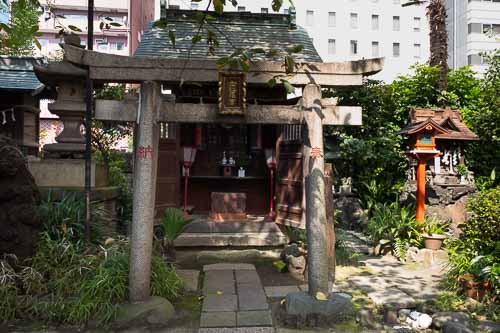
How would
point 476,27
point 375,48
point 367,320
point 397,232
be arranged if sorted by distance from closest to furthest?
point 367,320, point 397,232, point 476,27, point 375,48

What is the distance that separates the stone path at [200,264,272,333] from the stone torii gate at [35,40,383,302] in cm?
82

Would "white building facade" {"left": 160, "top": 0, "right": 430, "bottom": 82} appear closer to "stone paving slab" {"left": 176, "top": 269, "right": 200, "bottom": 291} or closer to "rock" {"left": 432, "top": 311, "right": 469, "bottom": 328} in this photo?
"stone paving slab" {"left": 176, "top": 269, "right": 200, "bottom": 291}

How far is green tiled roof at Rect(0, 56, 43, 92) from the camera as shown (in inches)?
436

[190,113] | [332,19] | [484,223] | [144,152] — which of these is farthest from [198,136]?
[332,19]

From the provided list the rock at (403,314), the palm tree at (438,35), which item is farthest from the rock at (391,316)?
the palm tree at (438,35)

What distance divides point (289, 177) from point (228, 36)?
4.38m

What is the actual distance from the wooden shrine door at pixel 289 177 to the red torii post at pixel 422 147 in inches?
102

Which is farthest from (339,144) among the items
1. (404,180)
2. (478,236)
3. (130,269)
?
(130,269)

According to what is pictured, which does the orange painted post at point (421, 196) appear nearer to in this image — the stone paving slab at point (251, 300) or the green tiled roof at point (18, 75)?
the stone paving slab at point (251, 300)

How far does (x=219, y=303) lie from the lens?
5.66m

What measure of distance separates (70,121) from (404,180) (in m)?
9.73

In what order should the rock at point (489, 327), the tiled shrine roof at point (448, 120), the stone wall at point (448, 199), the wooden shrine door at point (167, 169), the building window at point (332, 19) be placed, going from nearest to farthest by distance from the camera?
the rock at point (489, 327) → the wooden shrine door at point (167, 169) → the stone wall at point (448, 199) → the tiled shrine roof at point (448, 120) → the building window at point (332, 19)

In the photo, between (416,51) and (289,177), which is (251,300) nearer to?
(289,177)

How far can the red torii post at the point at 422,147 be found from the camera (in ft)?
28.4
